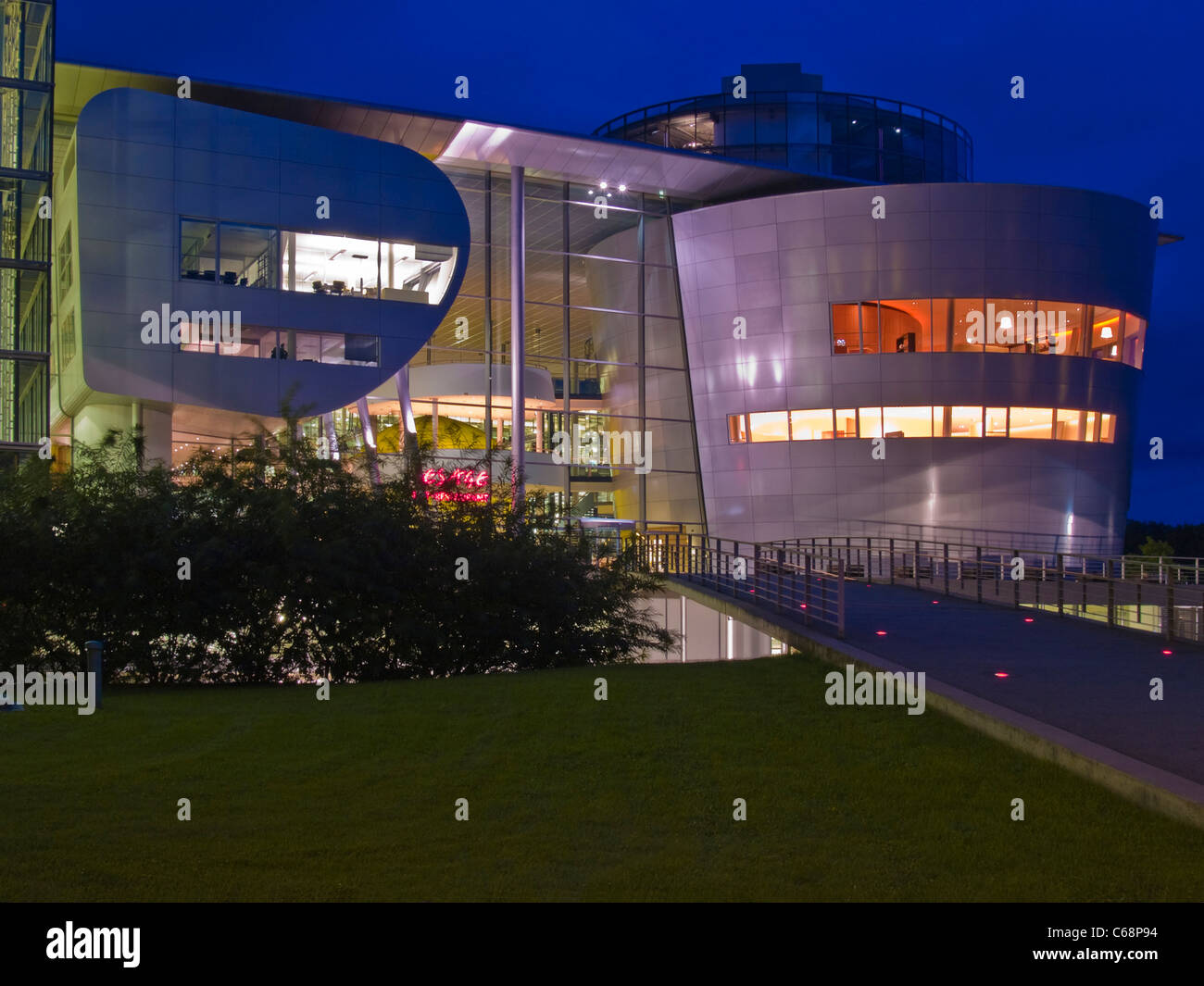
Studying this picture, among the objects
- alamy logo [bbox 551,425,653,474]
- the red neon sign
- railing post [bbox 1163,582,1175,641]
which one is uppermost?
alamy logo [bbox 551,425,653,474]

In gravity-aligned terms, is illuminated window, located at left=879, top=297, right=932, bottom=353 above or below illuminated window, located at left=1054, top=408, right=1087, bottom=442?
above

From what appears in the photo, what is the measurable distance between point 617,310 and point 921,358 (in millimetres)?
10728

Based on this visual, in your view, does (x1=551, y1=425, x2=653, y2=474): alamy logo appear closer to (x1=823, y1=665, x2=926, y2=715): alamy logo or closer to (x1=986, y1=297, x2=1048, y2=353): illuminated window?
(x1=986, y1=297, x2=1048, y2=353): illuminated window

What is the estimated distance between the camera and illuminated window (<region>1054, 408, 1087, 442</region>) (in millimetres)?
40219

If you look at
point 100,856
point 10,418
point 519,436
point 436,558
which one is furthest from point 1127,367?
point 100,856

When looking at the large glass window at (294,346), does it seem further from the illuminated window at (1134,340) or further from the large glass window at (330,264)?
the illuminated window at (1134,340)

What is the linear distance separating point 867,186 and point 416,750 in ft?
113

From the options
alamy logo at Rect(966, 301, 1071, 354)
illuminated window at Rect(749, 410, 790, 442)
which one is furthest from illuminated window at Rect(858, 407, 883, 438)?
alamy logo at Rect(966, 301, 1071, 354)

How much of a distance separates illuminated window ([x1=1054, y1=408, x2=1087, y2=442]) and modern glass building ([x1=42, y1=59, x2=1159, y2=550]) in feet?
0.22

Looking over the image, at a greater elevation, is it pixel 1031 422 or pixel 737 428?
pixel 1031 422

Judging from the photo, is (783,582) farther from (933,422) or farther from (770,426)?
(933,422)

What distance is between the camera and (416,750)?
31.2ft

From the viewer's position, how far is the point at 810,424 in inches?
1582

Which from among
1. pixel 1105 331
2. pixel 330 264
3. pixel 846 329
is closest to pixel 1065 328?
pixel 1105 331
